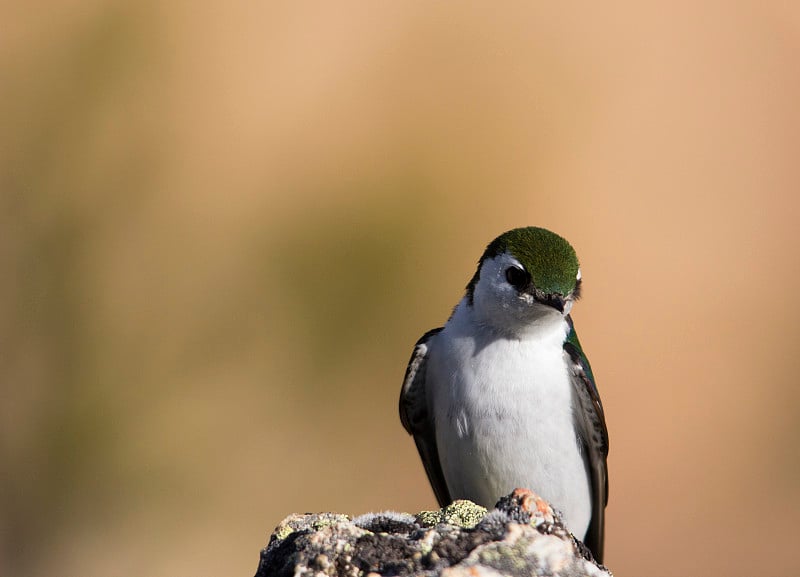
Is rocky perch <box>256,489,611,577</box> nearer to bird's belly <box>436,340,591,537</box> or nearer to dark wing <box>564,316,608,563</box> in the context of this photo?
bird's belly <box>436,340,591,537</box>

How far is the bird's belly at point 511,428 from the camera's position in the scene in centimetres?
397

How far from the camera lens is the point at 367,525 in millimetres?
2502

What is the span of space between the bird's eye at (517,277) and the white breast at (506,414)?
207 mm

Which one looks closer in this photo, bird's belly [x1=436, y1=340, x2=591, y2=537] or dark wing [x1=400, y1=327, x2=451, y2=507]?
bird's belly [x1=436, y1=340, x2=591, y2=537]

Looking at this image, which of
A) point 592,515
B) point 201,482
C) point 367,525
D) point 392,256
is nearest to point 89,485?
point 201,482

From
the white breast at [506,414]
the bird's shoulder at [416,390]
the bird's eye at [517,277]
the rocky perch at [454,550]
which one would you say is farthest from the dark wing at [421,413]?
the rocky perch at [454,550]

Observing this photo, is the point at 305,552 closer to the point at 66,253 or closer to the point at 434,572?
the point at 434,572

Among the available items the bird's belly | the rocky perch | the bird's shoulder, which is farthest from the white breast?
the rocky perch

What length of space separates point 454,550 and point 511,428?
1827 millimetres

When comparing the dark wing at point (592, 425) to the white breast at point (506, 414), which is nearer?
the white breast at point (506, 414)

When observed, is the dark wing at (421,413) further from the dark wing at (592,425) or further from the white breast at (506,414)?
the dark wing at (592,425)

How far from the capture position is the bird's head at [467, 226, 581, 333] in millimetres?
3924

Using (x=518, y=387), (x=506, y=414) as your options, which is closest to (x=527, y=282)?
(x=518, y=387)

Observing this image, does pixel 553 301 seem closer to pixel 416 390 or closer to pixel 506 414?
pixel 506 414
